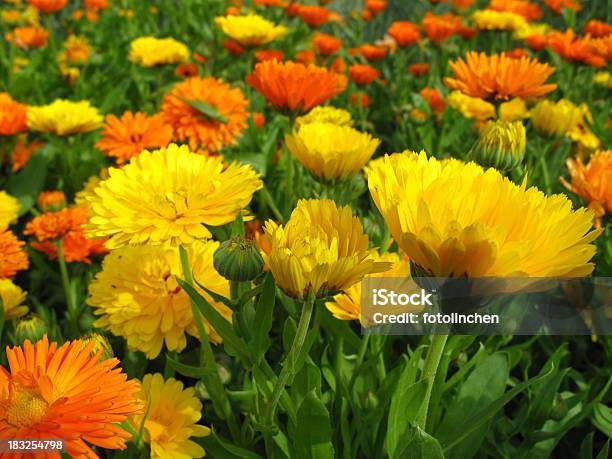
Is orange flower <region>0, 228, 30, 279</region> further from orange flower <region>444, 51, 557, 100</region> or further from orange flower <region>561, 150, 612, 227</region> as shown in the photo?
orange flower <region>561, 150, 612, 227</region>

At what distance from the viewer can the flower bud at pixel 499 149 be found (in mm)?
940

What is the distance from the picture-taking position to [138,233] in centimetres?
80

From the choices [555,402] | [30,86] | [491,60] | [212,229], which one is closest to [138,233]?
[212,229]

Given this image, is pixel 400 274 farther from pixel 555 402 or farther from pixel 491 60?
pixel 491 60

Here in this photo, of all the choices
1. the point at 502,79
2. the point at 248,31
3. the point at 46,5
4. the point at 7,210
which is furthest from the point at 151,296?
the point at 46,5

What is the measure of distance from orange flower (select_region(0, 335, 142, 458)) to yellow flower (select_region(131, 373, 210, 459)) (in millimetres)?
203

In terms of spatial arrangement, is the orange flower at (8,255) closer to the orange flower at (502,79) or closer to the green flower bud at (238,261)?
the green flower bud at (238,261)

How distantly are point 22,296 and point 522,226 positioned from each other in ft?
2.89

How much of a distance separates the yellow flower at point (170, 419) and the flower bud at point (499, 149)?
54 cm

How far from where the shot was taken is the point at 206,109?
1457mm

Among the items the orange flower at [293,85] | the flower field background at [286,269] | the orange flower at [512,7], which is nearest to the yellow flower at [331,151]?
the flower field background at [286,269]

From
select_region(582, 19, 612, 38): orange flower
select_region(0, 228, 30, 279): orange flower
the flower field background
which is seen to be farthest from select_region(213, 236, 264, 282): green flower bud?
select_region(582, 19, 612, 38): orange flower

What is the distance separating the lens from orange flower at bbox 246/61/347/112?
1.22m

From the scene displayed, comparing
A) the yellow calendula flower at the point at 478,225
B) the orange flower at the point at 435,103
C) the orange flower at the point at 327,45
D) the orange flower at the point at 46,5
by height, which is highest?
the yellow calendula flower at the point at 478,225
